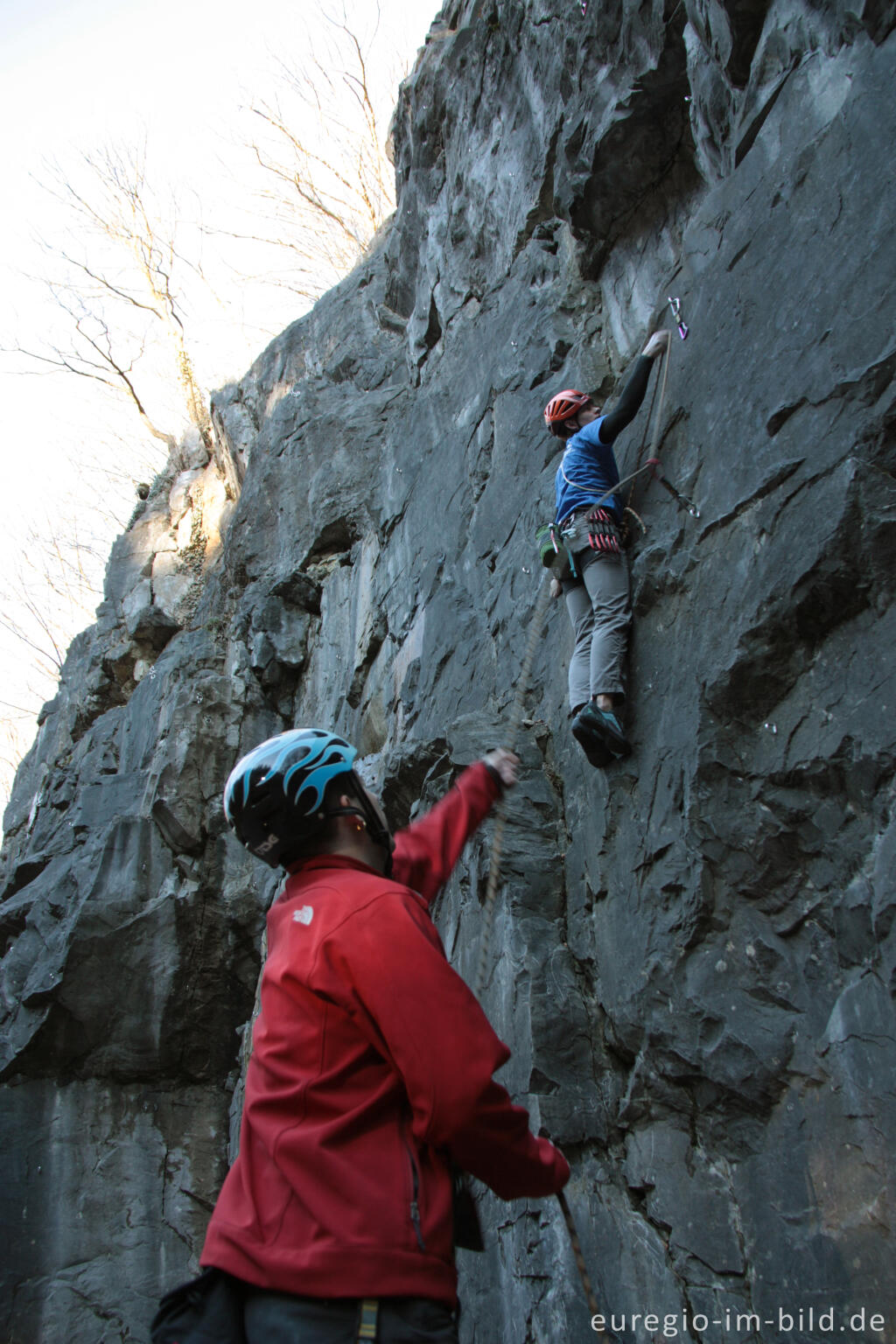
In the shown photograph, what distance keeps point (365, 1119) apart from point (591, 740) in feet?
7.00

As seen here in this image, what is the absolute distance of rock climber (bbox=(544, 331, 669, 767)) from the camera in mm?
4016

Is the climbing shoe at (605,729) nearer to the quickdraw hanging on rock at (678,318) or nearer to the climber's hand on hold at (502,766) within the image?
the climber's hand on hold at (502,766)

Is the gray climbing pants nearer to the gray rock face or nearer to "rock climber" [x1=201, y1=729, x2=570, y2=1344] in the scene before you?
the gray rock face

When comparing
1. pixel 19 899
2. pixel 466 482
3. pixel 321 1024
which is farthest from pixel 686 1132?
pixel 19 899

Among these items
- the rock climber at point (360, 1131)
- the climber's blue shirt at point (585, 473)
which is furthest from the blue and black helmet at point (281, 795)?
the climber's blue shirt at point (585, 473)

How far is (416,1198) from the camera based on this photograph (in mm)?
2033

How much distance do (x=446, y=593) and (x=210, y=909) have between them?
369 centimetres

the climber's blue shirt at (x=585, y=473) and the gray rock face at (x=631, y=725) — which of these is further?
the climber's blue shirt at (x=585, y=473)

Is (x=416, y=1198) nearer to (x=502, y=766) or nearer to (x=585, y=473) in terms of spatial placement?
(x=502, y=766)

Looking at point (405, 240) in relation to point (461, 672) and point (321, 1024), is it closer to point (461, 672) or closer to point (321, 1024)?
point (461, 672)

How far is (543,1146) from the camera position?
2299 mm

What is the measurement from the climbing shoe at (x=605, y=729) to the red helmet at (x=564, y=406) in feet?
5.83

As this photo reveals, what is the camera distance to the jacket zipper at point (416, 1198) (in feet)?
6.53

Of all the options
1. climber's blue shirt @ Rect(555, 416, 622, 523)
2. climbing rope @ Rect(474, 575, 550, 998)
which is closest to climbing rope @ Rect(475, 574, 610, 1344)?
climbing rope @ Rect(474, 575, 550, 998)
